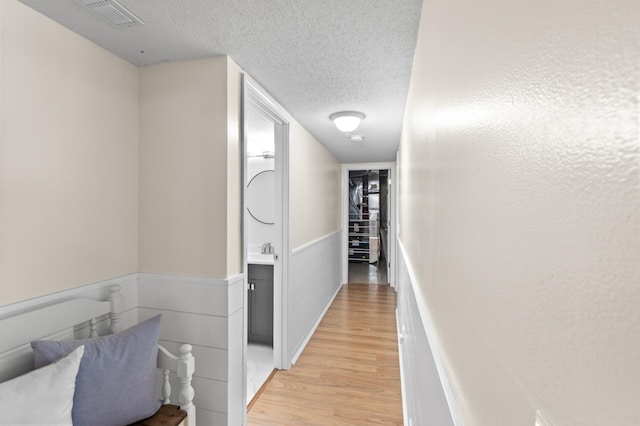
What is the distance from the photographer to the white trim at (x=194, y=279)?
A: 1721mm

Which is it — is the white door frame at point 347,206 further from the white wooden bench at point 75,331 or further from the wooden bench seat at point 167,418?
the wooden bench seat at point 167,418

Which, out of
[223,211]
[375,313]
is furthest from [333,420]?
[375,313]

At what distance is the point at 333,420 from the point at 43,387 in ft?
5.61

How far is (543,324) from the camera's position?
0.32 metres

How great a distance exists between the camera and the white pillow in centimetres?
101

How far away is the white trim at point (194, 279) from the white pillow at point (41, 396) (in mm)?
650

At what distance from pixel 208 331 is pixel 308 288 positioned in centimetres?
172

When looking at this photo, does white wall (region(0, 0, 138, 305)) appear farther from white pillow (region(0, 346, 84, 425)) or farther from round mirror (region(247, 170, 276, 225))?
round mirror (region(247, 170, 276, 225))

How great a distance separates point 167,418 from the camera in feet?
4.68

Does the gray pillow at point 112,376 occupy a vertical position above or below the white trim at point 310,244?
below

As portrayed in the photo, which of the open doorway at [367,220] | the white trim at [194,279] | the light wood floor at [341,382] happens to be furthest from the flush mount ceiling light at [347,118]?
the open doorway at [367,220]

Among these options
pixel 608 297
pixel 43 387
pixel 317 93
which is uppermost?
pixel 317 93

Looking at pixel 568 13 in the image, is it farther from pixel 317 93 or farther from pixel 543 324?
pixel 317 93

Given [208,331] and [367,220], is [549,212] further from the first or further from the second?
[367,220]
